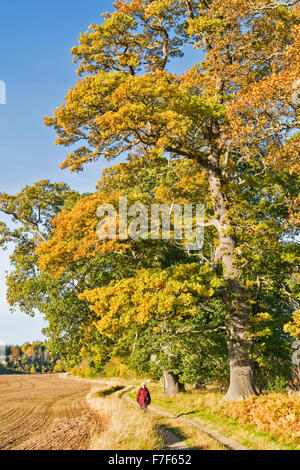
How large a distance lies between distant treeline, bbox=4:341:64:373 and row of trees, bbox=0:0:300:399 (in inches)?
4455

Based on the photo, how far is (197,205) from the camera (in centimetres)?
1773

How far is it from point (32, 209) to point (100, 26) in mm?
17030

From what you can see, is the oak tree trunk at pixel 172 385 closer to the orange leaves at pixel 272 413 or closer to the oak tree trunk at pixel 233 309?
the oak tree trunk at pixel 233 309

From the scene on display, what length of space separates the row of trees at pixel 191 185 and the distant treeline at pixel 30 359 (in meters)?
113

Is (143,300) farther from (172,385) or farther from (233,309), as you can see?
Result: (172,385)

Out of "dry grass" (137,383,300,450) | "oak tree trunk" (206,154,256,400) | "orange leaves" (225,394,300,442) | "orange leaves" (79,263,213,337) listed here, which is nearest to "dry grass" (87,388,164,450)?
"dry grass" (137,383,300,450)

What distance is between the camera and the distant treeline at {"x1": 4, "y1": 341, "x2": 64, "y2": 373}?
412ft

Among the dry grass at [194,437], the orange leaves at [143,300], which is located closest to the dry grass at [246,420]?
the dry grass at [194,437]

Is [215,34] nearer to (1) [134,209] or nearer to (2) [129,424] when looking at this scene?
(1) [134,209]

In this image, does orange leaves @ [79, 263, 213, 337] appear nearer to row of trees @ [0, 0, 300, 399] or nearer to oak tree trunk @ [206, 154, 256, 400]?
row of trees @ [0, 0, 300, 399]

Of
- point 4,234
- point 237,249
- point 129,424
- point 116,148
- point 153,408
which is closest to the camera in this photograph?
point 129,424

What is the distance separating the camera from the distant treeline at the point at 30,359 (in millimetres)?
125506
